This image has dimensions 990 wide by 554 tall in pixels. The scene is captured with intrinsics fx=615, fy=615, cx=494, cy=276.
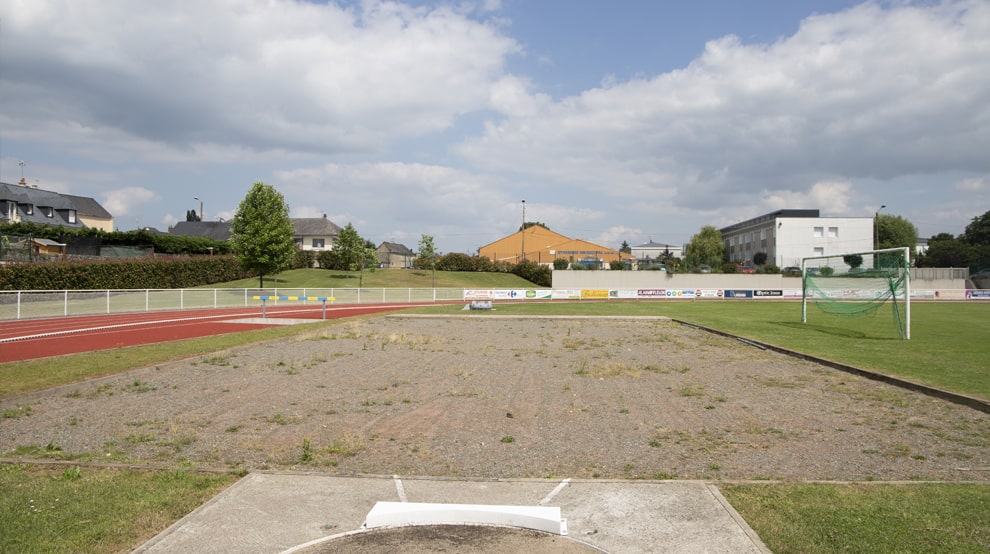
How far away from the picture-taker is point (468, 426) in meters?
8.59

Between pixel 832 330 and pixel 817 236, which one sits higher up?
pixel 817 236

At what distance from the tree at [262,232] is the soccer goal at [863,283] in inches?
1596

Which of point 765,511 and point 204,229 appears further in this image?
point 204,229

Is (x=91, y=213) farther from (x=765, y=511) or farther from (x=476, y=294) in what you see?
(x=765, y=511)

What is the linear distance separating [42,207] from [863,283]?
73.5m

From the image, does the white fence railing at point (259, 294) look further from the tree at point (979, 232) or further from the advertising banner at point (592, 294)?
the tree at point (979, 232)

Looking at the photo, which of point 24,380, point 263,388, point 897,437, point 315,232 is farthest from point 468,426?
point 315,232

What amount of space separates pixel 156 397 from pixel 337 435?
14.6 ft

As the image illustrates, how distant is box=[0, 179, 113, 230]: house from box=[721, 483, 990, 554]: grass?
215 feet

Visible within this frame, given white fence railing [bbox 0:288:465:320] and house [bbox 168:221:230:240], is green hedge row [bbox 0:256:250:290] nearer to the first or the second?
white fence railing [bbox 0:288:465:320]

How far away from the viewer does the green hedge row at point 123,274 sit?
111 ft

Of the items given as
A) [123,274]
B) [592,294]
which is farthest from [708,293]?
Result: [123,274]

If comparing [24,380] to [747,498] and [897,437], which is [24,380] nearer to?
[747,498]

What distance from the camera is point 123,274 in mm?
41281
